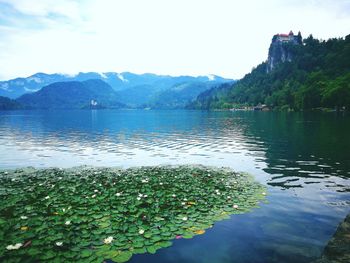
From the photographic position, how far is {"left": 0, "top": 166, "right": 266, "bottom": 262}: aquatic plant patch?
12.5 m

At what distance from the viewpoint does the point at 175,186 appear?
22.2m

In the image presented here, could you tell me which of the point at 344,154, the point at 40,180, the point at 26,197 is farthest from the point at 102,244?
the point at 344,154

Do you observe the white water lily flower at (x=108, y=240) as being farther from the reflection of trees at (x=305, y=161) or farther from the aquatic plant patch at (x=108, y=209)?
the reflection of trees at (x=305, y=161)

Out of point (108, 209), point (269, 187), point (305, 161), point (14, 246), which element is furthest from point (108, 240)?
point (305, 161)

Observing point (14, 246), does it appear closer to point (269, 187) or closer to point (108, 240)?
point (108, 240)

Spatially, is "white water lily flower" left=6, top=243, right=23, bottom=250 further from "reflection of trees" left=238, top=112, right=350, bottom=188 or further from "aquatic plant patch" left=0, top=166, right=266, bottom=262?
"reflection of trees" left=238, top=112, right=350, bottom=188

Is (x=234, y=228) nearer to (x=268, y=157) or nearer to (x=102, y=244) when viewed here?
(x=102, y=244)

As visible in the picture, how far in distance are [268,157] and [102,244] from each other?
30.2 m

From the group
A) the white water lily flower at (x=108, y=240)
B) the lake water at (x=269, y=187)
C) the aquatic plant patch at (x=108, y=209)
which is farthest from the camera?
the lake water at (x=269, y=187)

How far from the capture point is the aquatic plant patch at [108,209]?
12.5 meters

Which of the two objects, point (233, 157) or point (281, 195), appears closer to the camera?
point (281, 195)

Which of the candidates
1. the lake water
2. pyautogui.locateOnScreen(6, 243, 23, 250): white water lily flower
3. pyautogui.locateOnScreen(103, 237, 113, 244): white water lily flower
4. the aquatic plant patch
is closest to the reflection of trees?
the lake water

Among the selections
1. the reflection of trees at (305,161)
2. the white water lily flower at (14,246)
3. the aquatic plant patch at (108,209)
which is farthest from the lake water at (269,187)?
the white water lily flower at (14,246)

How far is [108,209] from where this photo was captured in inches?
664
